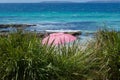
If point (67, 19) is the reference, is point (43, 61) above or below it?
below

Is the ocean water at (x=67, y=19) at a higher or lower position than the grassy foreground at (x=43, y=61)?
higher

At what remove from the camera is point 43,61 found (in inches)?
278

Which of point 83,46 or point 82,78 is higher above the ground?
point 83,46

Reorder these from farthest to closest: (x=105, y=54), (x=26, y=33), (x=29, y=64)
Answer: (x=105, y=54)
(x=26, y=33)
(x=29, y=64)

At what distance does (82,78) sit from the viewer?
24.2ft

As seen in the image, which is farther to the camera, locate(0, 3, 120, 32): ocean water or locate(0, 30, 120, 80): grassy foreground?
locate(0, 3, 120, 32): ocean water

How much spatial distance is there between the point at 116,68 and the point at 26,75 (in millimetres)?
2133

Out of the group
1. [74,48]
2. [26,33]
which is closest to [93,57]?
[74,48]

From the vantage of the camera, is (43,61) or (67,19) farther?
(67,19)

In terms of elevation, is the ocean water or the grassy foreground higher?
the ocean water

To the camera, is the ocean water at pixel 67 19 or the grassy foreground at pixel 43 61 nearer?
the grassy foreground at pixel 43 61

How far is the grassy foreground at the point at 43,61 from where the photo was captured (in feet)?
23.0

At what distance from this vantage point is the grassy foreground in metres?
7.01

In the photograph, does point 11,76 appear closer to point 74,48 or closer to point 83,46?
point 74,48
